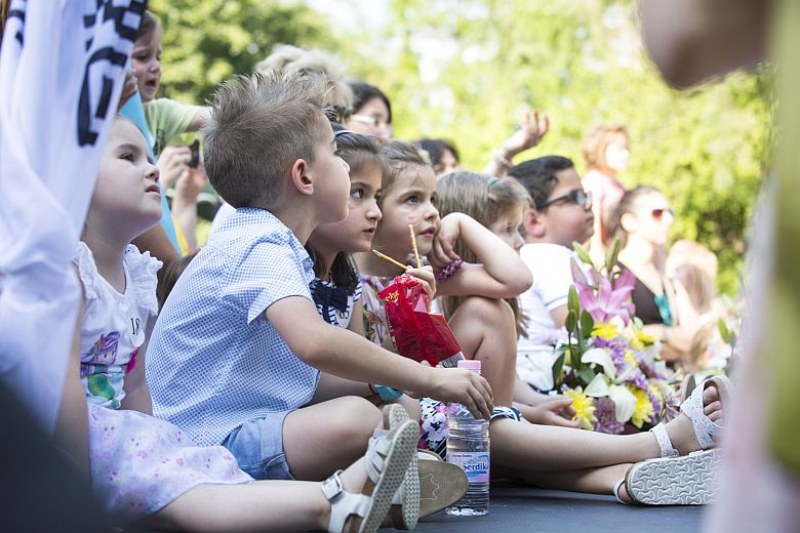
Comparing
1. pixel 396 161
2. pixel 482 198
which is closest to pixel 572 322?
pixel 482 198

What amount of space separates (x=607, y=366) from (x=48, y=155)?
257 cm

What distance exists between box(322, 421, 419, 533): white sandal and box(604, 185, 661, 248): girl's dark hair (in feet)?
14.8

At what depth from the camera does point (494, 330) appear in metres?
3.62

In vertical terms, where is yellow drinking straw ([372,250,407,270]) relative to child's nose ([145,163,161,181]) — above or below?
below

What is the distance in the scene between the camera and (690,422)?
3361 millimetres

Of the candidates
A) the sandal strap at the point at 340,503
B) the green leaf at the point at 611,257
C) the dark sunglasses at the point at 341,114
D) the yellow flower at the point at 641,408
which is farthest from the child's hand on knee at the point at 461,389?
the green leaf at the point at 611,257

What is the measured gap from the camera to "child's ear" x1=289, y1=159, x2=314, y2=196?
292cm

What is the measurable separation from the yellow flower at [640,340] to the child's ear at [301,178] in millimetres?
1888

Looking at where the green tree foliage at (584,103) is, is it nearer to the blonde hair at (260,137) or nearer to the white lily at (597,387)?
the white lily at (597,387)

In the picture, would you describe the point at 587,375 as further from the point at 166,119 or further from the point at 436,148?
the point at 436,148

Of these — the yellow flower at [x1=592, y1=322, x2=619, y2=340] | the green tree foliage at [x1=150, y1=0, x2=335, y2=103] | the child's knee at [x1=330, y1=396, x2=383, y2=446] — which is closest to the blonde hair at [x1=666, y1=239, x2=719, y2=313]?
the yellow flower at [x1=592, y1=322, x2=619, y2=340]

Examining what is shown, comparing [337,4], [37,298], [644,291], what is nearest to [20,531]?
[37,298]

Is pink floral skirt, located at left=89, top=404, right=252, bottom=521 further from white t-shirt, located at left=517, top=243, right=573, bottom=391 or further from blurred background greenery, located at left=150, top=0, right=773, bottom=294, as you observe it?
blurred background greenery, located at left=150, top=0, right=773, bottom=294

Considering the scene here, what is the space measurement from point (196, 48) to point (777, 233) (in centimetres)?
1995
